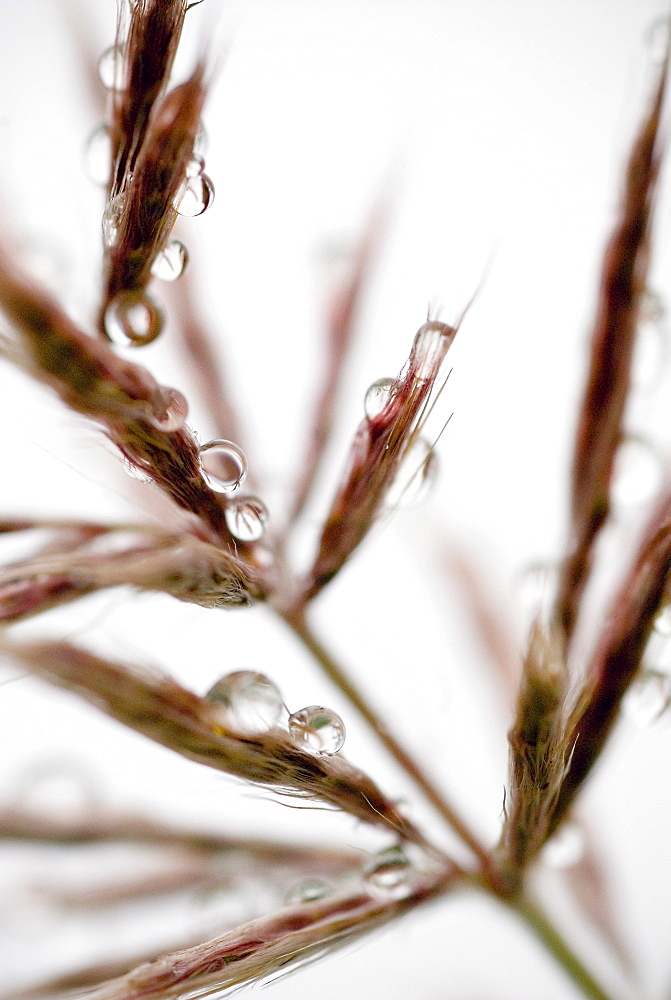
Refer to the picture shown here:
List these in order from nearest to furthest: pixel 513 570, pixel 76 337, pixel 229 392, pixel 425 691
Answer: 1. pixel 76 337
2. pixel 229 392
3. pixel 425 691
4. pixel 513 570

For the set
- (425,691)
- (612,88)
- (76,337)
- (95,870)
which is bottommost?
(95,870)

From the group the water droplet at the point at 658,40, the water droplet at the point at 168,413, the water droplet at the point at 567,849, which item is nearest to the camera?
the water droplet at the point at 168,413

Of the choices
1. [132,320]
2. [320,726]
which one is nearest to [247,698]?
[320,726]

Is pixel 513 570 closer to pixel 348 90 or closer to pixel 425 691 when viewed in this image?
pixel 425 691

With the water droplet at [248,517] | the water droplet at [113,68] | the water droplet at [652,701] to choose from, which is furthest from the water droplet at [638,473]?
the water droplet at [113,68]

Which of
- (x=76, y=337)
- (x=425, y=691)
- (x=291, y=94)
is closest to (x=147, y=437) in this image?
(x=76, y=337)

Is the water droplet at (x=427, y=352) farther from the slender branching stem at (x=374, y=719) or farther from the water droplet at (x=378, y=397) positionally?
the slender branching stem at (x=374, y=719)

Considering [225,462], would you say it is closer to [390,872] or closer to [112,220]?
[112,220]
